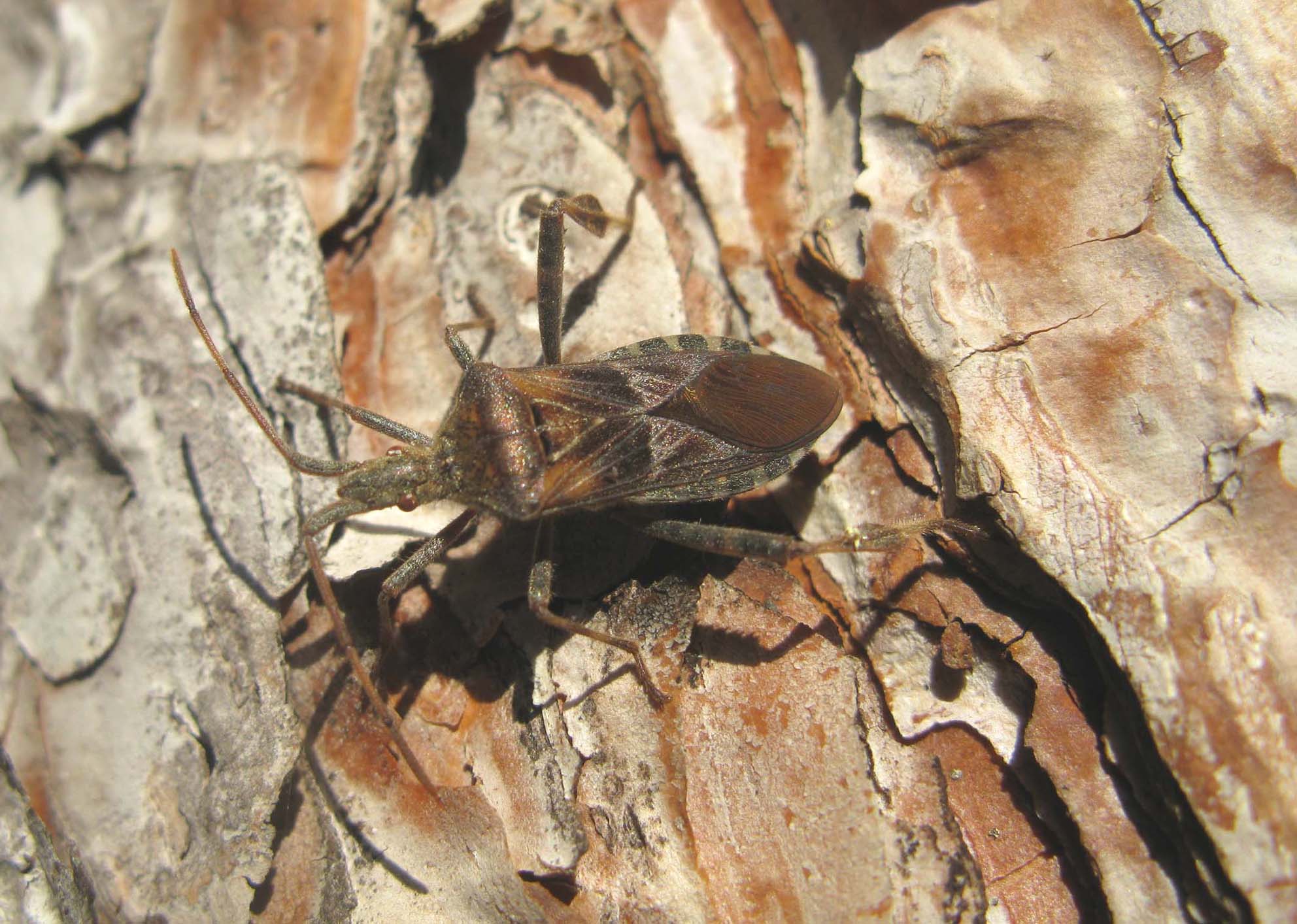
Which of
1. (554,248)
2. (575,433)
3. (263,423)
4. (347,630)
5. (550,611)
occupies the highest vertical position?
(554,248)

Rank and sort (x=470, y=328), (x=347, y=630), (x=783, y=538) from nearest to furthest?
(x=783, y=538) → (x=347, y=630) → (x=470, y=328)

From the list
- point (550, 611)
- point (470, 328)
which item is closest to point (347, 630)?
point (550, 611)

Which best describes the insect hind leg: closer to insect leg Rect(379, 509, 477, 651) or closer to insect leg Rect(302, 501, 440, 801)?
insect leg Rect(379, 509, 477, 651)

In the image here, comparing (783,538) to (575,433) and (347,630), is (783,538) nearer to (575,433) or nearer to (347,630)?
(575,433)

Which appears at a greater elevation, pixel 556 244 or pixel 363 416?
pixel 556 244

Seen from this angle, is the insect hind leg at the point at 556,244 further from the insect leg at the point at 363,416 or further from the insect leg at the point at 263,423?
the insect leg at the point at 263,423

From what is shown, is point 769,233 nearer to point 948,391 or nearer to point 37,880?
point 948,391

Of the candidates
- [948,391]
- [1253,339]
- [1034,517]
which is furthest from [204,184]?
[1253,339]
